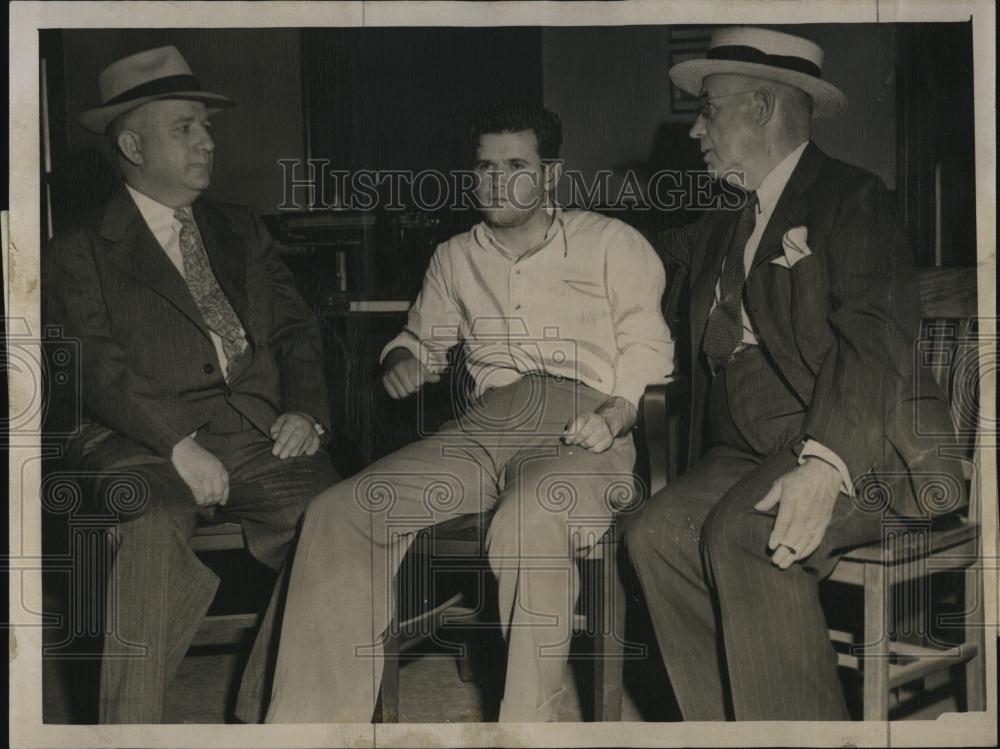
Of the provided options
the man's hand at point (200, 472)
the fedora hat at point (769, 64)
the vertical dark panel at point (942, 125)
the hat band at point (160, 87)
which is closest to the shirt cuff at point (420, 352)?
A: the man's hand at point (200, 472)

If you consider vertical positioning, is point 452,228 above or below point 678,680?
above

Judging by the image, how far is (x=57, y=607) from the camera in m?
2.72

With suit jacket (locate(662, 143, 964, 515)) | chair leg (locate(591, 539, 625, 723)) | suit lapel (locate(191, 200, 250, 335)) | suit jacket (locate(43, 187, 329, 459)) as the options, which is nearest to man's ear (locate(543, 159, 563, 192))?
suit jacket (locate(662, 143, 964, 515))

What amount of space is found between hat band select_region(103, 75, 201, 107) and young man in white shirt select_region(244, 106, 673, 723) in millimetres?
A: 826

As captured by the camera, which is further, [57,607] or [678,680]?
[57,607]

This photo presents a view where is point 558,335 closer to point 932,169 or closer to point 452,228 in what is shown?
point 452,228

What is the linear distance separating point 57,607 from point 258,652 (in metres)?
0.60

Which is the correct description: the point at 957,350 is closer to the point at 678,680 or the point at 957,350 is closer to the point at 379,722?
the point at 678,680

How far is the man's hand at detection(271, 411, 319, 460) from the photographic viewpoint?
8.95 ft

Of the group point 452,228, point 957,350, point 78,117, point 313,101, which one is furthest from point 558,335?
point 78,117

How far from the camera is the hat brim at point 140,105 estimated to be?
8.80 feet

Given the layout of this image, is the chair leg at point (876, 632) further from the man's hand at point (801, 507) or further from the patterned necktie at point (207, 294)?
the patterned necktie at point (207, 294)

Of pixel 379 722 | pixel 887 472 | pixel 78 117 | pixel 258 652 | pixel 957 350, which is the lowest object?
pixel 379 722

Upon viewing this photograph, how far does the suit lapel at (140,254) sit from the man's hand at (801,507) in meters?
1.65
